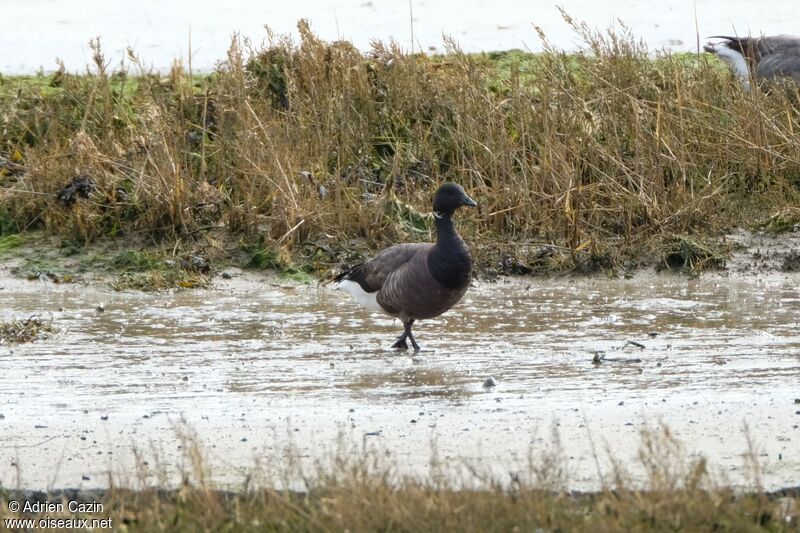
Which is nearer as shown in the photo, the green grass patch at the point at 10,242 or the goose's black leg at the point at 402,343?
the goose's black leg at the point at 402,343

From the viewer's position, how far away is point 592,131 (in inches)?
455

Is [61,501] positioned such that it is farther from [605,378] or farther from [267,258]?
[267,258]

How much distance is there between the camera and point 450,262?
8.34 metres

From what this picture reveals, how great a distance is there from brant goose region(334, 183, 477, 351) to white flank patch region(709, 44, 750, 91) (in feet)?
15.4

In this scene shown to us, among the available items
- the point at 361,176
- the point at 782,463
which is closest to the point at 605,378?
the point at 782,463

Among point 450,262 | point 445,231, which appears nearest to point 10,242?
point 445,231

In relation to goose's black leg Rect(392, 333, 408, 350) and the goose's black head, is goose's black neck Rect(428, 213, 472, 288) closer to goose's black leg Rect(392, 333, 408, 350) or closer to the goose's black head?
the goose's black head

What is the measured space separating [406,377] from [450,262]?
3.48 ft

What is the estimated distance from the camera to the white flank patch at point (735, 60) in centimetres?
1231

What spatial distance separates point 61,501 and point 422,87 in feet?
25.8

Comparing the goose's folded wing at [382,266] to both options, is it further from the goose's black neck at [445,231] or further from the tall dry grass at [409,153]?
the tall dry grass at [409,153]

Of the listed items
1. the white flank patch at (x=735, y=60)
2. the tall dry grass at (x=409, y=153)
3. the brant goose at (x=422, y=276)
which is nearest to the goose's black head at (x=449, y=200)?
the brant goose at (x=422, y=276)

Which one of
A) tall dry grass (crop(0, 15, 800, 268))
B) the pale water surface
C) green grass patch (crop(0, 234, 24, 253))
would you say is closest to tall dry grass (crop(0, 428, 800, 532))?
tall dry grass (crop(0, 15, 800, 268))

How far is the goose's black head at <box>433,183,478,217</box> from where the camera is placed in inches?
345
